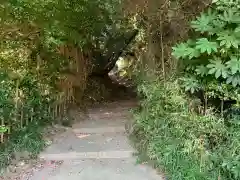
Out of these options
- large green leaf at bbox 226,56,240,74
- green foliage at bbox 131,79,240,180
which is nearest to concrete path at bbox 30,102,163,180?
green foliage at bbox 131,79,240,180

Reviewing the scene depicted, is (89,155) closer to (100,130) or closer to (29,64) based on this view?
(100,130)

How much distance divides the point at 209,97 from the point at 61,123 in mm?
3153

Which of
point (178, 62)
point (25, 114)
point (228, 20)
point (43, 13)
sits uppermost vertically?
point (43, 13)

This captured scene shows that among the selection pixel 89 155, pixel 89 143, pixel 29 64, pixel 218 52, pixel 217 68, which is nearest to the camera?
pixel 217 68

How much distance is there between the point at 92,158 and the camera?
4742 millimetres

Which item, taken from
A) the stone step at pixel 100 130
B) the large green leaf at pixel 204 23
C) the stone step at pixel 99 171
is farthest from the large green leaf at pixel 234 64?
the stone step at pixel 100 130

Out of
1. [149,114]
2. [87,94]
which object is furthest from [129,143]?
[87,94]

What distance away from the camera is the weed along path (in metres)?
4.17

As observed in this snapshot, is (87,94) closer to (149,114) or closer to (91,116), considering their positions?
(91,116)

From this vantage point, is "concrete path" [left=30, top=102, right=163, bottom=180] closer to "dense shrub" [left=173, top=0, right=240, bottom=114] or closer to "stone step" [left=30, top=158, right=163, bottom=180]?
"stone step" [left=30, top=158, right=163, bottom=180]

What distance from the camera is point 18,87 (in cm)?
523

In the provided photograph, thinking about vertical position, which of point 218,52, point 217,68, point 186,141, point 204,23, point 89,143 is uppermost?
point 204,23

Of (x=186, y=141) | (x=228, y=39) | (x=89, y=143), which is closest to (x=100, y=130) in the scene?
(x=89, y=143)

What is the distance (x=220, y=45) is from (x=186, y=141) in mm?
1109
